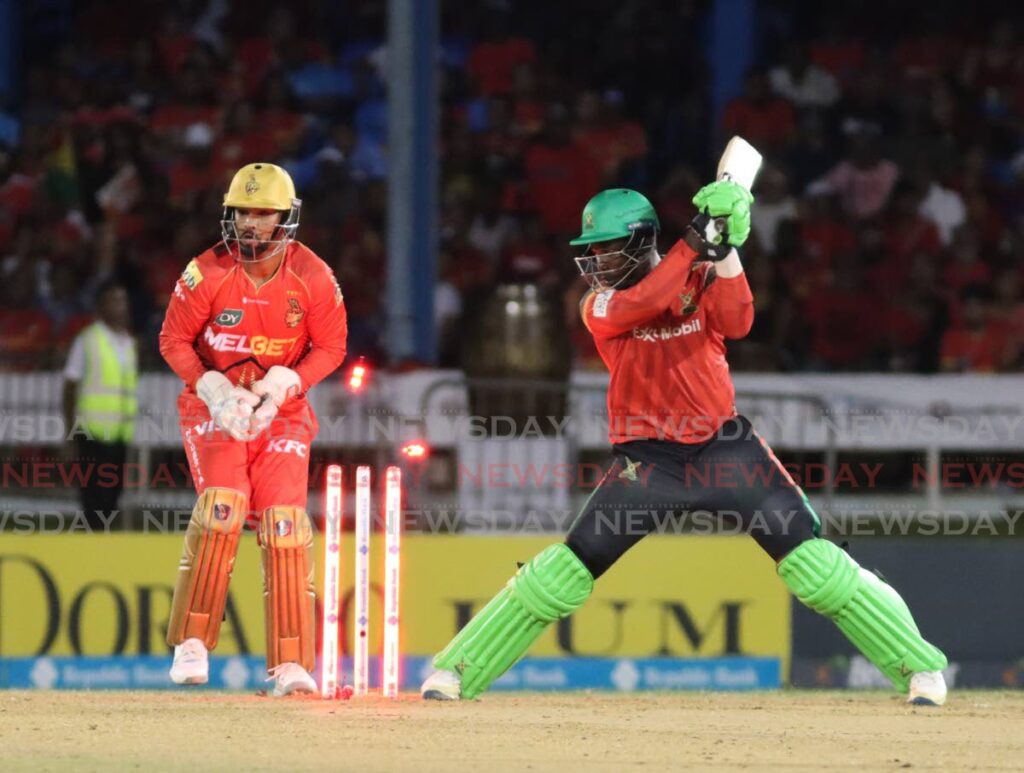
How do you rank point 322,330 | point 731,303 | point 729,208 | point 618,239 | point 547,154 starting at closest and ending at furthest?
point 729,208 < point 731,303 < point 618,239 < point 322,330 < point 547,154

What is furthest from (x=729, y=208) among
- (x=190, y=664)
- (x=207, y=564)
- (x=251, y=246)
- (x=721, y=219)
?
(x=190, y=664)

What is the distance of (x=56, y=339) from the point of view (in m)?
15.2

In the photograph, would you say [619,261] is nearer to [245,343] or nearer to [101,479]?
[245,343]

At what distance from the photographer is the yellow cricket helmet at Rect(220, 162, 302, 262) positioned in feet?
28.3

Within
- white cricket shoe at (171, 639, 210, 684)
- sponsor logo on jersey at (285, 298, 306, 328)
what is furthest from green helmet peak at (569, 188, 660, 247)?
white cricket shoe at (171, 639, 210, 684)

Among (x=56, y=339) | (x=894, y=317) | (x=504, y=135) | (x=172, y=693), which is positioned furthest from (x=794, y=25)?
(x=172, y=693)

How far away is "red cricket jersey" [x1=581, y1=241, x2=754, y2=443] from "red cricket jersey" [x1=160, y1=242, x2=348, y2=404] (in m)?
1.18

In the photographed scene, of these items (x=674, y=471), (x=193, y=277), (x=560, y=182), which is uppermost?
Result: (x=560, y=182)

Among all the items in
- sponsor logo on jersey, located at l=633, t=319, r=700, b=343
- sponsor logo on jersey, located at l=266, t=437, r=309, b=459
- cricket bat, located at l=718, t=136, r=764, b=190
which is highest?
cricket bat, located at l=718, t=136, r=764, b=190

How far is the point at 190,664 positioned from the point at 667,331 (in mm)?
2434

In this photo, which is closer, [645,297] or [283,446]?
[645,297]

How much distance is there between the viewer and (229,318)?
8680 mm

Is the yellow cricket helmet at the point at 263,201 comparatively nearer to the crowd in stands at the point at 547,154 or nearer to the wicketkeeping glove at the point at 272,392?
the wicketkeeping glove at the point at 272,392

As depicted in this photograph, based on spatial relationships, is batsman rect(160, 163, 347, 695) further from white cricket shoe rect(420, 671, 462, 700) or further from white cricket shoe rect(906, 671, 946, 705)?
white cricket shoe rect(906, 671, 946, 705)
